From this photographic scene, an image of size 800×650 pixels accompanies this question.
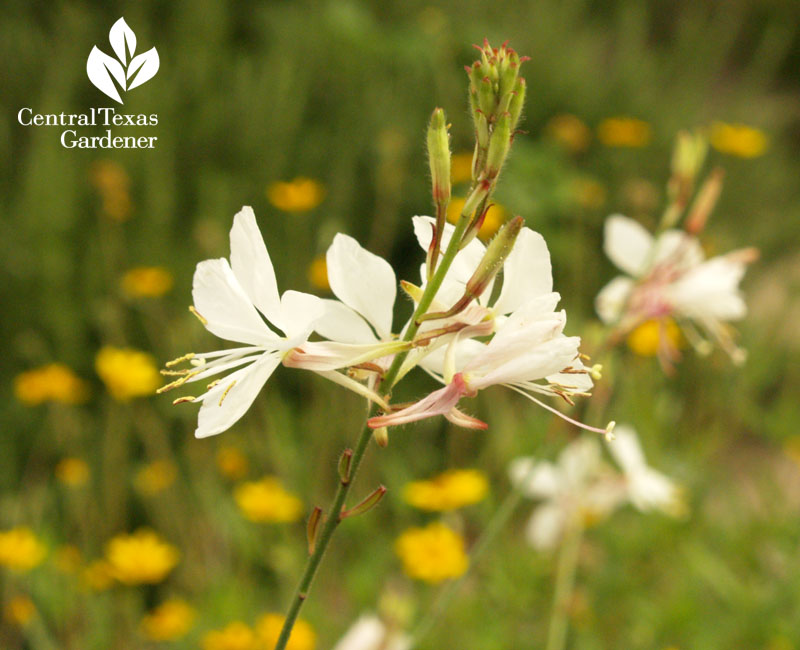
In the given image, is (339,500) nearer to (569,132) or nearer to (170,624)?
(170,624)

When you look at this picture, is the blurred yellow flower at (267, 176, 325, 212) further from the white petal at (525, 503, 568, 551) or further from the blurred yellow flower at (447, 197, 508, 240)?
the white petal at (525, 503, 568, 551)

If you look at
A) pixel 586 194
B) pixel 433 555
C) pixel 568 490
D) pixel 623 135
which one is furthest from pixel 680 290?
pixel 623 135

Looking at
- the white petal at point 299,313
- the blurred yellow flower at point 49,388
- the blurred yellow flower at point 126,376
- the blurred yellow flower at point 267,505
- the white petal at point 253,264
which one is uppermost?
the white petal at point 253,264

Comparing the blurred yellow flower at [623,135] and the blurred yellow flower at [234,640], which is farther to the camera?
the blurred yellow flower at [623,135]

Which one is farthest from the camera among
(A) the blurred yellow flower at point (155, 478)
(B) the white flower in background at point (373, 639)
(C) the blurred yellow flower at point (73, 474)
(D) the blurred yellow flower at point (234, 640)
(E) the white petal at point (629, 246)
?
(A) the blurred yellow flower at point (155, 478)

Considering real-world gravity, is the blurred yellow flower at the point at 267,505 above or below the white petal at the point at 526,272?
below

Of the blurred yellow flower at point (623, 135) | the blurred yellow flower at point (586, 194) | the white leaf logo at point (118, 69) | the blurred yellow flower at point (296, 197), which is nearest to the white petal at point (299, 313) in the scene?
the blurred yellow flower at point (296, 197)

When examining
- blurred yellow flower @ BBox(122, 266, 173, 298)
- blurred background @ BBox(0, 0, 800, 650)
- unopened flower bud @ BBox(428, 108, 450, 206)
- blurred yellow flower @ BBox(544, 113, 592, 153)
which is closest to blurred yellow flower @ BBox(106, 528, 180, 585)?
blurred background @ BBox(0, 0, 800, 650)

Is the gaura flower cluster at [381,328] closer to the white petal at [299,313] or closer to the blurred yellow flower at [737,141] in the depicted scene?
the white petal at [299,313]
